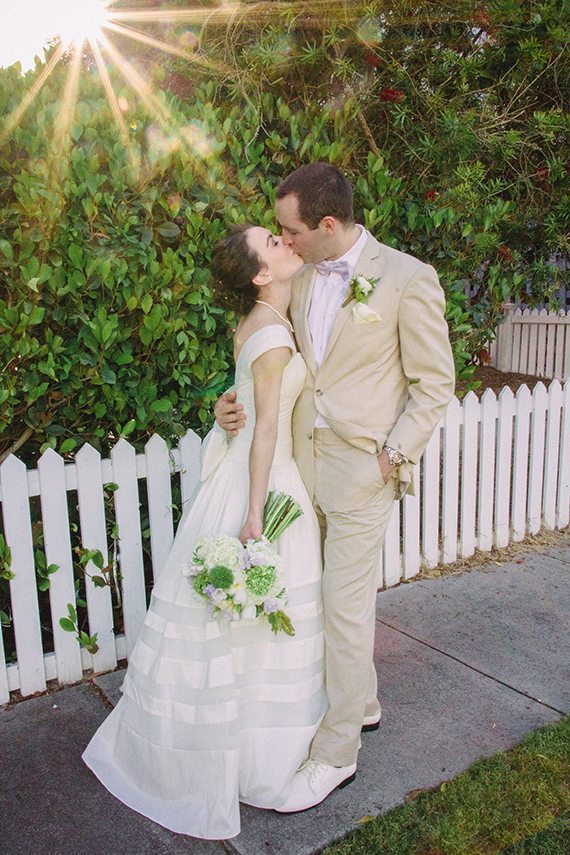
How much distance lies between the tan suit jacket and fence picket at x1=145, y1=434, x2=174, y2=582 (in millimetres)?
1190

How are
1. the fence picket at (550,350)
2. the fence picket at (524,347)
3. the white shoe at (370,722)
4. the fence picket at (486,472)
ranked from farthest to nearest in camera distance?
the fence picket at (524,347), the fence picket at (550,350), the fence picket at (486,472), the white shoe at (370,722)

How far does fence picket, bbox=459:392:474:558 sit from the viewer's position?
500 centimetres

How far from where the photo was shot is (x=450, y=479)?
16.4 feet

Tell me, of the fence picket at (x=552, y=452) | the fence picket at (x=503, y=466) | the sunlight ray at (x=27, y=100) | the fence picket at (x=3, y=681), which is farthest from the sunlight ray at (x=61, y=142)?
the fence picket at (x=552, y=452)

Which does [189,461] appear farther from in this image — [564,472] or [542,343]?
[542,343]

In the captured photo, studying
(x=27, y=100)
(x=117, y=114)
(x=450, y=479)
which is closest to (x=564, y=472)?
(x=450, y=479)

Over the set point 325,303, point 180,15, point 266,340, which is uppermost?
point 180,15

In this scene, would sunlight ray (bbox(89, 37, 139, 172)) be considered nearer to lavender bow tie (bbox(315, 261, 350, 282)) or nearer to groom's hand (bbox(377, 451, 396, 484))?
lavender bow tie (bbox(315, 261, 350, 282))

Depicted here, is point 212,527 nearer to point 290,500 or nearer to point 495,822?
point 290,500

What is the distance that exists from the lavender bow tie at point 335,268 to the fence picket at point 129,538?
140 cm

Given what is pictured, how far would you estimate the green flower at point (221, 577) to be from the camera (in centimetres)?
245

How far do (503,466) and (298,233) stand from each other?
311 centimetres

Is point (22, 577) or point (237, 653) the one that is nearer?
point (237, 653)

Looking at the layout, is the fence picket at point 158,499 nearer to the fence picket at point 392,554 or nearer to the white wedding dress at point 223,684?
the white wedding dress at point 223,684
